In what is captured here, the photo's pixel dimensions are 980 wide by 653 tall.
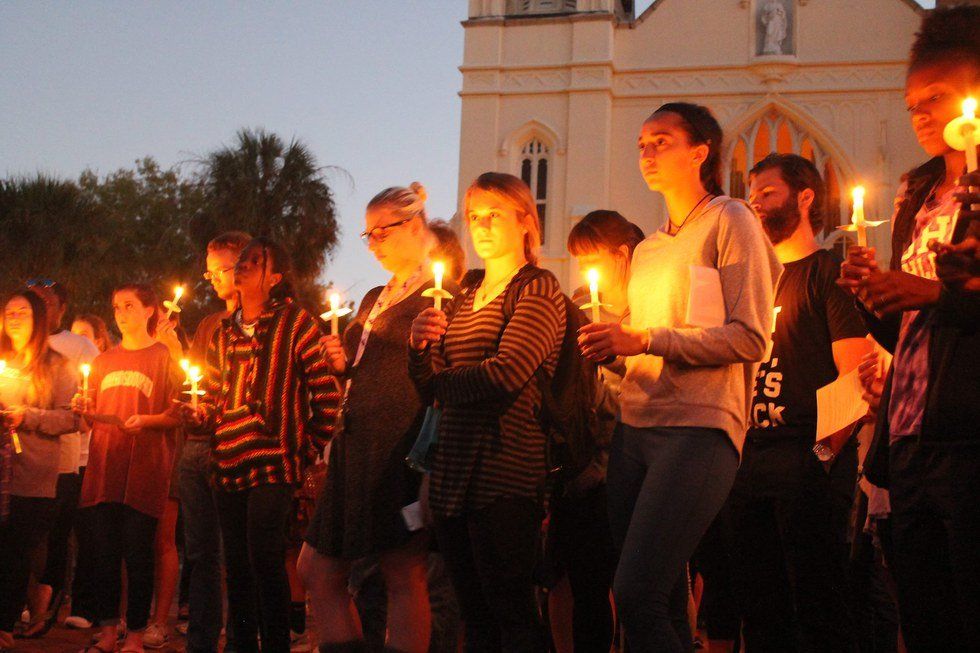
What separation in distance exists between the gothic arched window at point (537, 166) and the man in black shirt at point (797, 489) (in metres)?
22.7

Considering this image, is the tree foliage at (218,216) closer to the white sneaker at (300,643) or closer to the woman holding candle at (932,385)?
the white sneaker at (300,643)

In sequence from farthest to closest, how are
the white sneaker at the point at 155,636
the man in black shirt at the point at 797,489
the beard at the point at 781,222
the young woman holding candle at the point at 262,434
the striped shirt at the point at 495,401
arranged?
the white sneaker at the point at 155,636 → the young woman holding candle at the point at 262,434 → the beard at the point at 781,222 → the man in black shirt at the point at 797,489 → the striped shirt at the point at 495,401

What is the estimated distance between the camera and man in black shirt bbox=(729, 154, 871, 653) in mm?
3666

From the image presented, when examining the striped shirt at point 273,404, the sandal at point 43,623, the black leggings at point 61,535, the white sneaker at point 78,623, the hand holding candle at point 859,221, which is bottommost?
the white sneaker at point 78,623

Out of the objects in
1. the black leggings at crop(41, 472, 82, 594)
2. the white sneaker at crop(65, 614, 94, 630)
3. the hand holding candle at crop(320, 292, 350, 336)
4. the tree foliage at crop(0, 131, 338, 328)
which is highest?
the tree foliage at crop(0, 131, 338, 328)

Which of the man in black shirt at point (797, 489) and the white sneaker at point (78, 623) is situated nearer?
the man in black shirt at point (797, 489)

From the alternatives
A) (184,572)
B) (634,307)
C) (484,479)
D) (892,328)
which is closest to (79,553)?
(184,572)

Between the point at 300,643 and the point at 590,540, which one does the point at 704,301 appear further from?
the point at 300,643

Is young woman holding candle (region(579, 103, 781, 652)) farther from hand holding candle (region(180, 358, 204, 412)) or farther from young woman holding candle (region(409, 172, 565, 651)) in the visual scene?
hand holding candle (region(180, 358, 204, 412))

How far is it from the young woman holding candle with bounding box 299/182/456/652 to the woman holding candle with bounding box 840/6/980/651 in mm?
1882

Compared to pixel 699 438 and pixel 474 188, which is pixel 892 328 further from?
pixel 474 188

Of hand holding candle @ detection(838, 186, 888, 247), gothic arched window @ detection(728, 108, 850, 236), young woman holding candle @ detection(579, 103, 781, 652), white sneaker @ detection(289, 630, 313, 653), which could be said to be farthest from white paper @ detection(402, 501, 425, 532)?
gothic arched window @ detection(728, 108, 850, 236)

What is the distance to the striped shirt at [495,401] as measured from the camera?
11.4 ft

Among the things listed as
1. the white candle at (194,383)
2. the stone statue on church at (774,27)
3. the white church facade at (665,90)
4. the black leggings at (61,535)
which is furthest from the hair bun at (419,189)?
the stone statue on church at (774,27)
